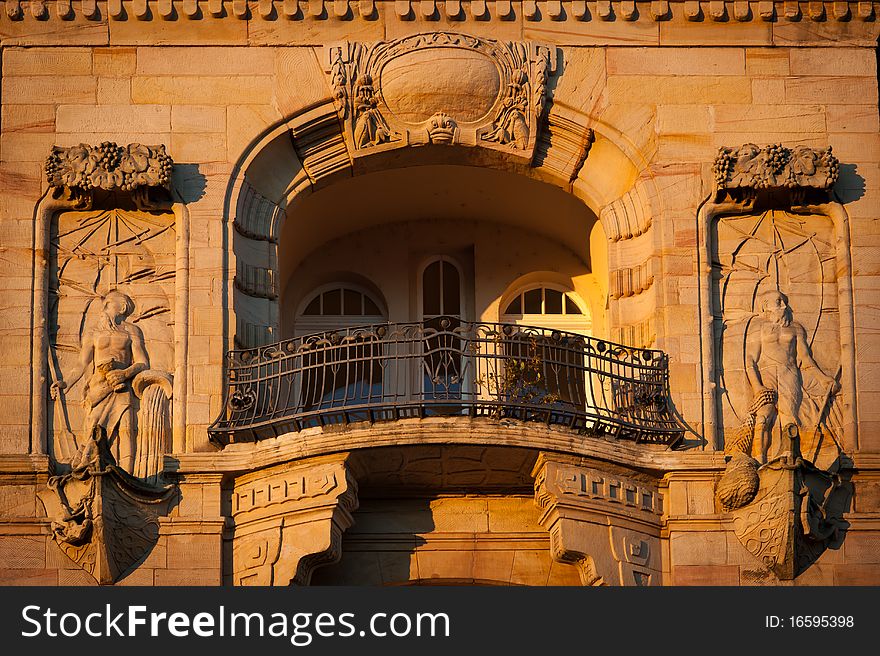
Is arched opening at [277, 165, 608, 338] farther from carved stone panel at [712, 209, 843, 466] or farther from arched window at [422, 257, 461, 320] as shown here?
carved stone panel at [712, 209, 843, 466]

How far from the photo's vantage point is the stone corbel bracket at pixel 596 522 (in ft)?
80.4

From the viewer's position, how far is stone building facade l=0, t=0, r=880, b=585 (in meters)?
24.6

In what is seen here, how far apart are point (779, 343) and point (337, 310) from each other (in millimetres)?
4485

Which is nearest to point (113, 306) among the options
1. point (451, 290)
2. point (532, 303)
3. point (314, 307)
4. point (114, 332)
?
point (114, 332)

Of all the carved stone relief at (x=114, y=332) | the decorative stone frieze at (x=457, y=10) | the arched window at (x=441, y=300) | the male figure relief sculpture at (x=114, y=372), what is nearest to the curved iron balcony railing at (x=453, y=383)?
the carved stone relief at (x=114, y=332)

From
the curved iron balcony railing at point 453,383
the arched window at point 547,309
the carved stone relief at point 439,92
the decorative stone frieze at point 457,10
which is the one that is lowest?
the curved iron balcony railing at point 453,383

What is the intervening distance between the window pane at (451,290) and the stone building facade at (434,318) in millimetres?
749

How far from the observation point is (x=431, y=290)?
2777 centimetres

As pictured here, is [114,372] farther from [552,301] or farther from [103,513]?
[552,301]

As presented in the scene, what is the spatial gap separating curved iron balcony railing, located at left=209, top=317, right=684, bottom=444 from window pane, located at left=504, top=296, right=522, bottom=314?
1788 millimetres

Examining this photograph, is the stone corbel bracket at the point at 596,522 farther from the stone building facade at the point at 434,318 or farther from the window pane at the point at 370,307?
the window pane at the point at 370,307

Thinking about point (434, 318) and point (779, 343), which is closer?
point (779, 343)

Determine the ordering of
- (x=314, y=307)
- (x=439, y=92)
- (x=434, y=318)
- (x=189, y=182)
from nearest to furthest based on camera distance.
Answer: (x=189, y=182), (x=439, y=92), (x=434, y=318), (x=314, y=307)

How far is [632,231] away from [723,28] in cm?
201
